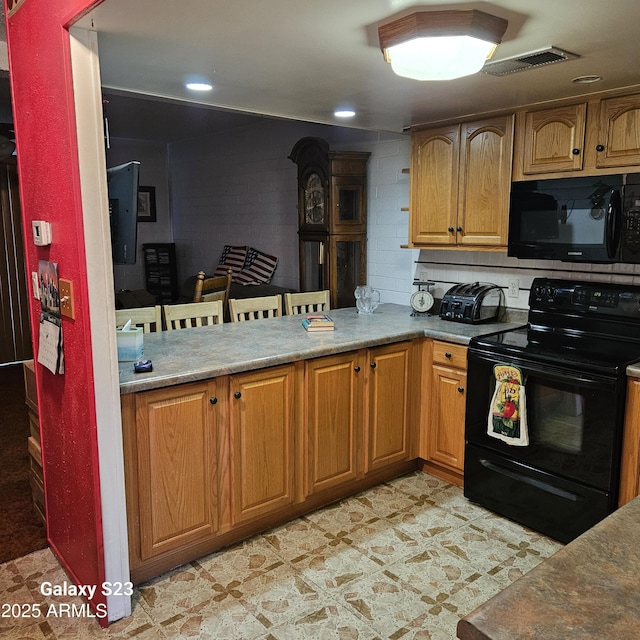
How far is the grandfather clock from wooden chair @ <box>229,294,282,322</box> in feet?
2.25

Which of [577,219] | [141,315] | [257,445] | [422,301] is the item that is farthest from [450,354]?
[141,315]

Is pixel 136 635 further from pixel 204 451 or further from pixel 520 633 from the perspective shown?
pixel 520 633

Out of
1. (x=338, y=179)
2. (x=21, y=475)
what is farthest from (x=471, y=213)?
(x=21, y=475)

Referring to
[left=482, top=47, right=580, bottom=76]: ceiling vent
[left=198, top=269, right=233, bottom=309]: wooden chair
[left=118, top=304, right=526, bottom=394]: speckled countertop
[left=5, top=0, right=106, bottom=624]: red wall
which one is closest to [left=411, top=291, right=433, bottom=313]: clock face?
[left=118, top=304, right=526, bottom=394]: speckled countertop

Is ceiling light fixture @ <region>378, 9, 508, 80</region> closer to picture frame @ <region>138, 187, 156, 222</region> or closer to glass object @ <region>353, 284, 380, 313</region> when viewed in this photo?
glass object @ <region>353, 284, 380, 313</region>

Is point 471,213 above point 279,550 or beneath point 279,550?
above

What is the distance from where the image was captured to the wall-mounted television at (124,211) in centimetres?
223

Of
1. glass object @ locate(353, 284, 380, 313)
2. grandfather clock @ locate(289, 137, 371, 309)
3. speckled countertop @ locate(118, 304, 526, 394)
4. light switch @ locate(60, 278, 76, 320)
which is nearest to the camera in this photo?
light switch @ locate(60, 278, 76, 320)

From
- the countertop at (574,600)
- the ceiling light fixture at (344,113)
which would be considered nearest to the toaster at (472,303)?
the ceiling light fixture at (344,113)

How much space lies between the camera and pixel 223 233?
257 inches

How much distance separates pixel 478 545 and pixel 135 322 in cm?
202

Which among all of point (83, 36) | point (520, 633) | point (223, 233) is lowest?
point (520, 633)

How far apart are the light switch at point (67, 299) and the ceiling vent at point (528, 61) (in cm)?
179

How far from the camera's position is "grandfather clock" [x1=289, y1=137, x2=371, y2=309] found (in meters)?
4.13
